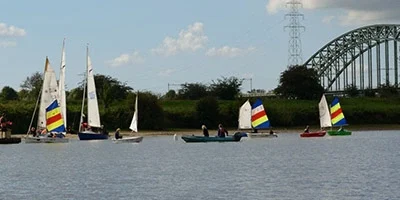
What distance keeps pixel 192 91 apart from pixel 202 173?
359 feet

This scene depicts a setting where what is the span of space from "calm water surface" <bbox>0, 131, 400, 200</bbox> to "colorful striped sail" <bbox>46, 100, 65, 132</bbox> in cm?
1136

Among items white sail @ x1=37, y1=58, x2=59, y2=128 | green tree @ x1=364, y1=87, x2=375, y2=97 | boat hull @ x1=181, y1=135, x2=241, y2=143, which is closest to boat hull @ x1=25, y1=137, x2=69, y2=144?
white sail @ x1=37, y1=58, x2=59, y2=128

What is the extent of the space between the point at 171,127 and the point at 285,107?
60.9 feet

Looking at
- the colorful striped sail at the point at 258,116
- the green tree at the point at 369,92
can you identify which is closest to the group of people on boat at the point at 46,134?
the colorful striped sail at the point at 258,116

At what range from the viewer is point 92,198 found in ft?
119

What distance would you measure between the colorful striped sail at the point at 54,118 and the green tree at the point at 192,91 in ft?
235

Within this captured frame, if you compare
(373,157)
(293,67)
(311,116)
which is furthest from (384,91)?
(373,157)

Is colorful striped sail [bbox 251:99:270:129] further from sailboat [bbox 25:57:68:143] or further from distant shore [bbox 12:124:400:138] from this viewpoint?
sailboat [bbox 25:57:68:143]

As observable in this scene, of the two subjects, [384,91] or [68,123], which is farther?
[384,91]

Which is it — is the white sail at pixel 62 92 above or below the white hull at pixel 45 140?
above

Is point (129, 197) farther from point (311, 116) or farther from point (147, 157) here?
point (311, 116)

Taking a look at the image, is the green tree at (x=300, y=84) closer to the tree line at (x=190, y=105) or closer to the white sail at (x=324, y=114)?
the tree line at (x=190, y=105)

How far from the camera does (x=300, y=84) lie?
149125 mm

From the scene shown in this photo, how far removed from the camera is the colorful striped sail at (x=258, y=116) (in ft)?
318
